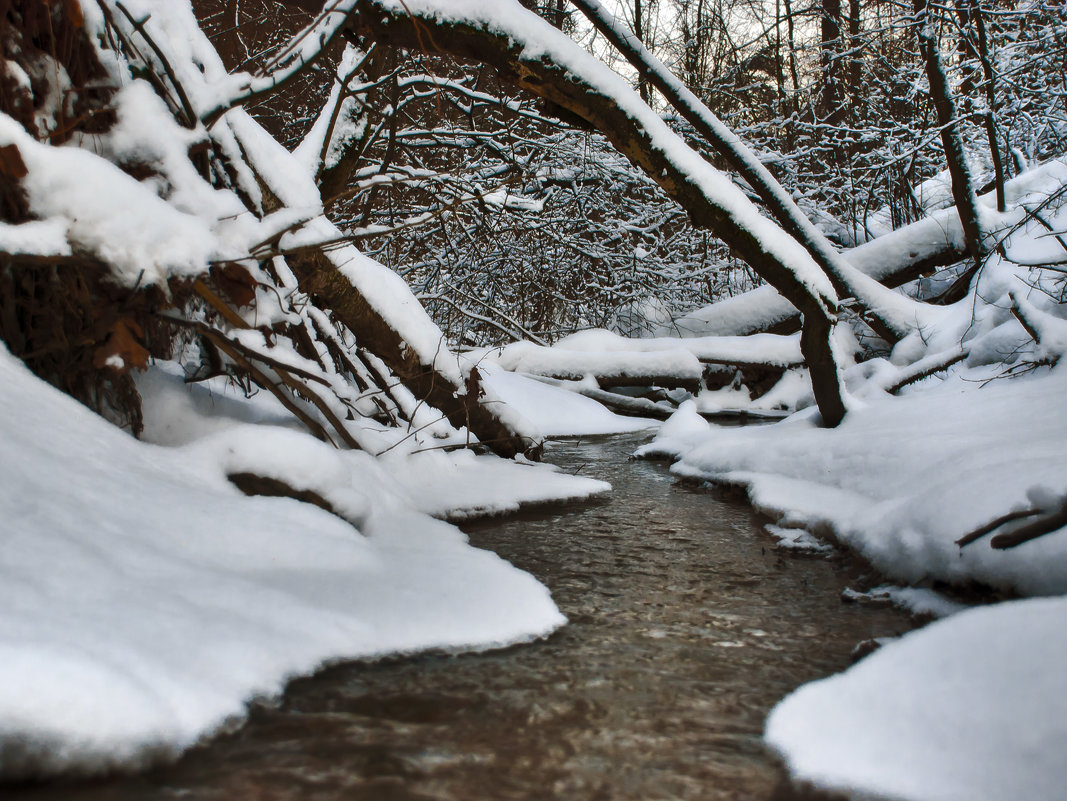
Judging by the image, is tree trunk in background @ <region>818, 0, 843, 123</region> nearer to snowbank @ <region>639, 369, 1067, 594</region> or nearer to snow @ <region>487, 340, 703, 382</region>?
snow @ <region>487, 340, 703, 382</region>

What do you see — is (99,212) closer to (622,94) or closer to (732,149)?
(622,94)

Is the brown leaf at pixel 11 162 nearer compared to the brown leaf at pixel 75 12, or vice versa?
the brown leaf at pixel 11 162

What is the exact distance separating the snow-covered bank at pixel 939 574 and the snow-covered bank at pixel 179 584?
2.79 ft

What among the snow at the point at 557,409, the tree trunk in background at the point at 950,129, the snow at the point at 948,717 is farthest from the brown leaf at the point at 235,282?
the tree trunk in background at the point at 950,129

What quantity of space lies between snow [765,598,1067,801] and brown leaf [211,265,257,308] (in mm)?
2029

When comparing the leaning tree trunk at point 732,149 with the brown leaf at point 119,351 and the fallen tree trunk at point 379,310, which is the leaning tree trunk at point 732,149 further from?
the brown leaf at point 119,351

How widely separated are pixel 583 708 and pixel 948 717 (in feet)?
2.22

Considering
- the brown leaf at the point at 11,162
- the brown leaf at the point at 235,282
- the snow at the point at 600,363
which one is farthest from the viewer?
the snow at the point at 600,363

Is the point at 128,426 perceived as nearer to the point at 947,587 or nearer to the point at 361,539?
the point at 361,539

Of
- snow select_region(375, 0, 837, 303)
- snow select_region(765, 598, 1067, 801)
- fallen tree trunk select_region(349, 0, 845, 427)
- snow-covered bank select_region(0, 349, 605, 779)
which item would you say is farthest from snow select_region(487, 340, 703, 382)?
snow select_region(765, 598, 1067, 801)

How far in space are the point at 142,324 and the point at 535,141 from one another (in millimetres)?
4876

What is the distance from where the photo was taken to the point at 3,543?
60.1 inches

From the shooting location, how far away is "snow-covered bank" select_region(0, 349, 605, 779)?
127 centimetres

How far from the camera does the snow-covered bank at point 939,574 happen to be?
4.28ft
